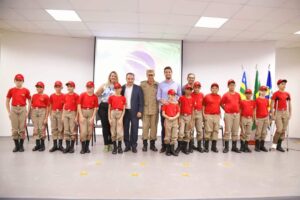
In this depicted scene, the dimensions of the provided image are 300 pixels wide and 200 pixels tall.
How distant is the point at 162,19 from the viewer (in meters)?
4.68

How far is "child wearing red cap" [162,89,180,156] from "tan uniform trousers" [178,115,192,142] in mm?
151

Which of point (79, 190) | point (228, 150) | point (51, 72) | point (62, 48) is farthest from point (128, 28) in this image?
point (79, 190)

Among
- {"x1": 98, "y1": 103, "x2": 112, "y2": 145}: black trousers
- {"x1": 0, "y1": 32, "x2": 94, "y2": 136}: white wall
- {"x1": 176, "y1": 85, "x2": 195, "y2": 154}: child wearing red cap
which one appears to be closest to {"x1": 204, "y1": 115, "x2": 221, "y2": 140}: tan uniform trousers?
{"x1": 176, "y1": 85, "x2": 195, "y2": 154}: child wearing red cap

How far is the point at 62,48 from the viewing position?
20.2ft

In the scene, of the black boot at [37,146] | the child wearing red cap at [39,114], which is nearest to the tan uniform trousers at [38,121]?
the child wearing red cap at [39,114]

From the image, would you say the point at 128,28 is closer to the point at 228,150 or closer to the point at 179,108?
the point at 179,108

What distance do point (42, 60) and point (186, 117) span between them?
4.33 m

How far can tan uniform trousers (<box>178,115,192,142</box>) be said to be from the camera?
→ 396 cm

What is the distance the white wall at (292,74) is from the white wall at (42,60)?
5.95 m

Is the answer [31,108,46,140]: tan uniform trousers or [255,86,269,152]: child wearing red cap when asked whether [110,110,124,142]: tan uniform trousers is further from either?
[255,86,269,152]: child wearing red cap

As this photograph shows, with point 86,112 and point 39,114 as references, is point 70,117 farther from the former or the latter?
point 39,114

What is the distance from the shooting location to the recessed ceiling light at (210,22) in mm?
4635

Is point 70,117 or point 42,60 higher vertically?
point 42,60

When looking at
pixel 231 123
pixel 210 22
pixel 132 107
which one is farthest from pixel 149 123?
pixel 210 22
